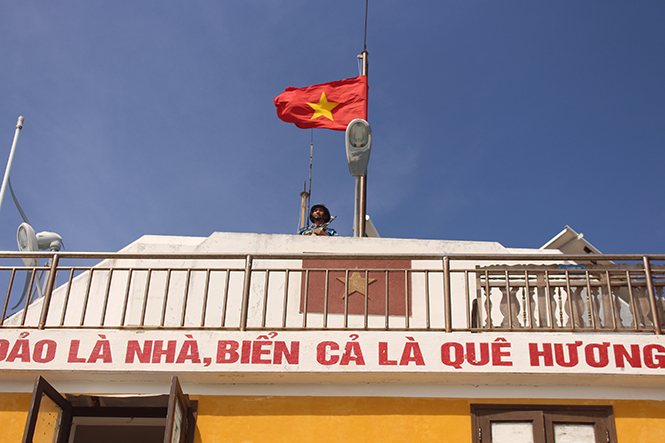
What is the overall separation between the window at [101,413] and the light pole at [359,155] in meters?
4.60

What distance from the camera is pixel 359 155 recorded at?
10.8 meters

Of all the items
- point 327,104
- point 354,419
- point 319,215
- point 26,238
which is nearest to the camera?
point 354,419

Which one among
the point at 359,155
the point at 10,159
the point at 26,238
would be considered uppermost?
the point at 10,159

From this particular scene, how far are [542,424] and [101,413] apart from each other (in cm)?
451

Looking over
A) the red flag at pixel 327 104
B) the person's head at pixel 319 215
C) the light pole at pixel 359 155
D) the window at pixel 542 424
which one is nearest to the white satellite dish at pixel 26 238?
the person's head at pixel 319 215

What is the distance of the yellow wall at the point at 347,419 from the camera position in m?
6.52

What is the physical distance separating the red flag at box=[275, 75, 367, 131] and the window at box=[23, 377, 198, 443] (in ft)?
22.6

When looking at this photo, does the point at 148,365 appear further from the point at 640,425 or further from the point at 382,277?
the point at 640,425

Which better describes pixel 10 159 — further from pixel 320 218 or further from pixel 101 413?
pixel 101 413

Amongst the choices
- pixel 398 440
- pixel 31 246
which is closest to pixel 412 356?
pixel 398 440

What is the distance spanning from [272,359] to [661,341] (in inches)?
150

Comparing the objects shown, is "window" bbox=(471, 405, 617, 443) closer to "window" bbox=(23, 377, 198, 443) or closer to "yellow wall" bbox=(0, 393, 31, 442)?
"window" bbox=(23, 377, 198, 443)

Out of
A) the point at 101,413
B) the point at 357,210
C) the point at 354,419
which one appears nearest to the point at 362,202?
the point at 357,210

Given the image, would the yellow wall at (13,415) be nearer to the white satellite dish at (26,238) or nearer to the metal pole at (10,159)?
the white satellite dish at (26,238)
